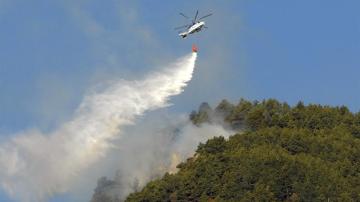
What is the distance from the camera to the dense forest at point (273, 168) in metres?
161

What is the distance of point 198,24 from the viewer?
15588 cm

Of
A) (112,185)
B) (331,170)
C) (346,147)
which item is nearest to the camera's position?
(331,170)

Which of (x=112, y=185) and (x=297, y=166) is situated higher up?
(x=112, y=185)

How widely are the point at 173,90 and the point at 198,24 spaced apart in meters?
15.6

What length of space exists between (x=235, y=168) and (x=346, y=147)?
20198 mm

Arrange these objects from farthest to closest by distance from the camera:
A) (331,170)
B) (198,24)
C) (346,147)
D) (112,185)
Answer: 1. (112,185)
2. (346,147)
3. (331,170)
4. (198,24)

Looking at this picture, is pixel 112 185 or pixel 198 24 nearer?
pixel 198 24

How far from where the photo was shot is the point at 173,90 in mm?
168750

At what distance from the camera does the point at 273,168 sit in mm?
164375

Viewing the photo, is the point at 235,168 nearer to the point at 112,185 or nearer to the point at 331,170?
the point at 331,170

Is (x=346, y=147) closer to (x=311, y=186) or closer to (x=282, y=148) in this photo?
(x=282, y=148)

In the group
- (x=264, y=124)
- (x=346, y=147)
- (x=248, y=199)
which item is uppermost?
(x=264, y=124)

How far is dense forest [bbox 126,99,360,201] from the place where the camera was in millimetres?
160875

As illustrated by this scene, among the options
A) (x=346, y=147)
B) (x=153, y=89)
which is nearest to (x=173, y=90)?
(x=153, y=89)
